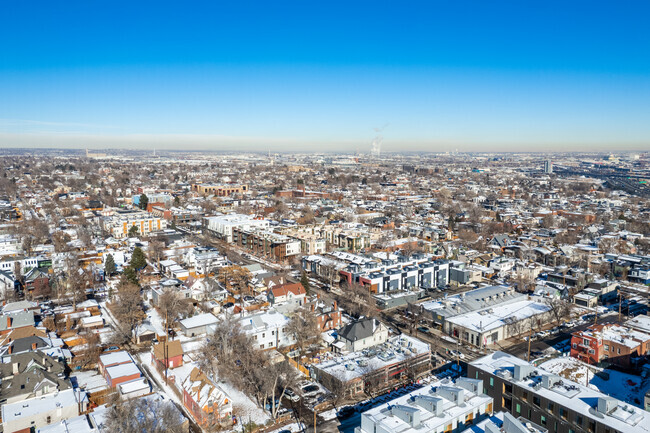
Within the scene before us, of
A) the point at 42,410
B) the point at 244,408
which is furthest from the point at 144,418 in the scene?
the point at 42,410

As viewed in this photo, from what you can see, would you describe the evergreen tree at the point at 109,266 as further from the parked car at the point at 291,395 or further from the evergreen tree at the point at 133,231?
the parked car at the point at 291,395

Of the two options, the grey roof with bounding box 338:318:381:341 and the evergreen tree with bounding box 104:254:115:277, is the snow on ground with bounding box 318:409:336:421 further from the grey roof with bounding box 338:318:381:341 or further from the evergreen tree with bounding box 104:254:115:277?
the evergreen tree with bounding box 104:254:115:277

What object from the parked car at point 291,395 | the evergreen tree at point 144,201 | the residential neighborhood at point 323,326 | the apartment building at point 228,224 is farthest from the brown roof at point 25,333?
the evergreen tree at point 144,201

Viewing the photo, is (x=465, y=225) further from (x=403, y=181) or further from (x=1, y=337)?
(x=403, y=181)

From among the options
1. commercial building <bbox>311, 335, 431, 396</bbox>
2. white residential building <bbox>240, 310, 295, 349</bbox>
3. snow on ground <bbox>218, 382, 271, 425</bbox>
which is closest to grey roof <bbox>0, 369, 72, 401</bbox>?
snow on ground <bbox>218, 382, 271, 425</bbox>

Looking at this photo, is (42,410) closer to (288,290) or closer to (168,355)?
(168,355)

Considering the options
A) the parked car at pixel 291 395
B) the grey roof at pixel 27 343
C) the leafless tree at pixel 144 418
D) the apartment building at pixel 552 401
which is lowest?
the parked car at pixel 291 395
